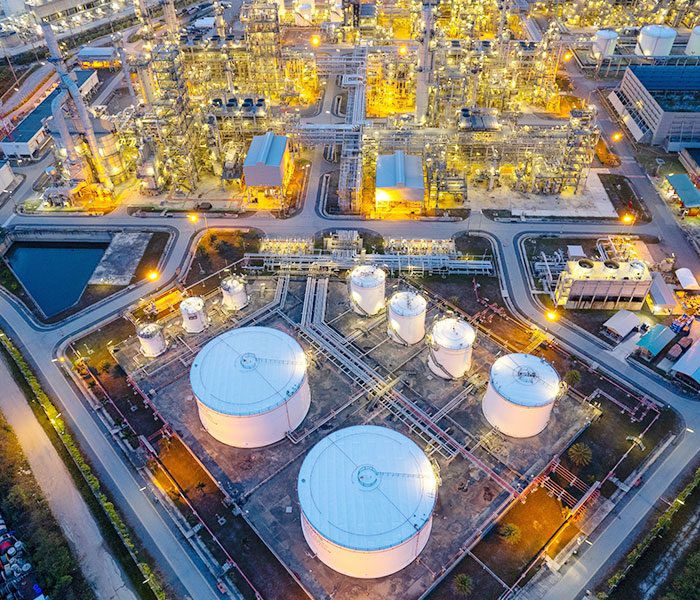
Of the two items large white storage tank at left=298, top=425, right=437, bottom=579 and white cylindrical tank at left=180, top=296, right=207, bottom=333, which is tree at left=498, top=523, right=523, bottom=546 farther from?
white cylindrical tank at left=180, top=296, right=207, bottom=333

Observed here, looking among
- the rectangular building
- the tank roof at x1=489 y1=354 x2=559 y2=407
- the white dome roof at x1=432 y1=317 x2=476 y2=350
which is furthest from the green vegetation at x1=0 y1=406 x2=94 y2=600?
the rectangular building

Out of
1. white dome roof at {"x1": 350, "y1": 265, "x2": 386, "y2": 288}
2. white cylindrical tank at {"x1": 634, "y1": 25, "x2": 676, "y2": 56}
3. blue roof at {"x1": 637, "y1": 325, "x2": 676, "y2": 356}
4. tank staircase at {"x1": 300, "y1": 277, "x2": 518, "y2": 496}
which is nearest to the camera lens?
tank staircase at {"x1": 300, "y1": 277, "x2": 518, "y2": 496}

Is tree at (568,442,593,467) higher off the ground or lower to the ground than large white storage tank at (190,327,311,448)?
lower

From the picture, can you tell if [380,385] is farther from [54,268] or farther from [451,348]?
[54,268]

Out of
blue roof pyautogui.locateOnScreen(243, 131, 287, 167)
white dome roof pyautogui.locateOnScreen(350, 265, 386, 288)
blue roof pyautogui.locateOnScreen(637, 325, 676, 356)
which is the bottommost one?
blue roof pyautogui.locateOnScreen(637, 325, 676, 356)

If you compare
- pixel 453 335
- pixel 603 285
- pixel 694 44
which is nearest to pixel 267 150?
pixel 453 335

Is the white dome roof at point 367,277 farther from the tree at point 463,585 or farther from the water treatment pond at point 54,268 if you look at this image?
the water treatment pond at point 54,268
